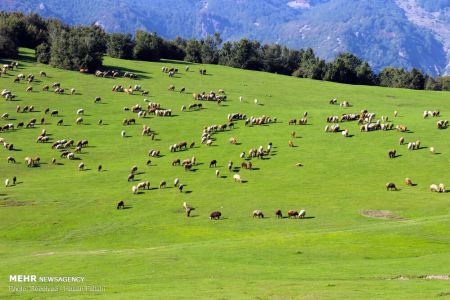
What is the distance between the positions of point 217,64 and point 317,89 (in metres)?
41.3

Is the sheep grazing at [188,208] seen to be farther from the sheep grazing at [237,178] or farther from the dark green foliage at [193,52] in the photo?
the dark green foliage at [193,52]

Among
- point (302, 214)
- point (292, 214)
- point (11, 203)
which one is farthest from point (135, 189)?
point (302, 214)

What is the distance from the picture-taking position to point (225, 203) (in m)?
59.5

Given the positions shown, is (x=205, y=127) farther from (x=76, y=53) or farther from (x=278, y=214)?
(x=76, y=53)

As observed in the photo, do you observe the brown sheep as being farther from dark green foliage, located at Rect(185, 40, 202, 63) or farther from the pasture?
dark green foliage, located at Rect(185, 40, 202, 63)

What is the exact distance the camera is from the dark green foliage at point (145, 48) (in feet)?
476

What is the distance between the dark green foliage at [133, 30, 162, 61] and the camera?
145000 millimetres

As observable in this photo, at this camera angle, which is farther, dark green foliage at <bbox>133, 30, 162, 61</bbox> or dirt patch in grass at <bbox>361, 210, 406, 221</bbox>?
dark green foliage at <bbox>133, 30, 162, 61</bbox>

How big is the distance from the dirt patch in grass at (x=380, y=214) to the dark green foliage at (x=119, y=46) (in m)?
99.8

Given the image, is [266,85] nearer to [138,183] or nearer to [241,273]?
[138,183]

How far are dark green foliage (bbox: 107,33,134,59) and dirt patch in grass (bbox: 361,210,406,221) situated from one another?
99.8 m

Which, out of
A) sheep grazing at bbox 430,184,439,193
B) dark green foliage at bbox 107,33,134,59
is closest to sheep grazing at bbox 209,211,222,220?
sheep grazing at bbox 430,184,439,193

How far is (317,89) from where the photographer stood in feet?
412

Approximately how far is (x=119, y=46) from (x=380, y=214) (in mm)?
100856
